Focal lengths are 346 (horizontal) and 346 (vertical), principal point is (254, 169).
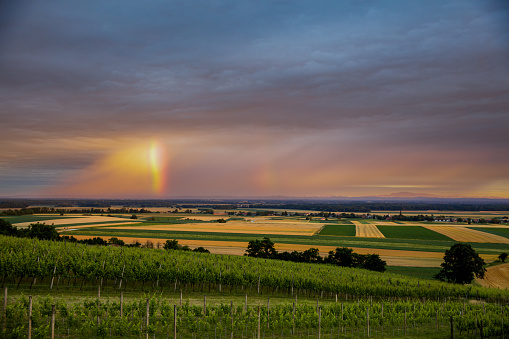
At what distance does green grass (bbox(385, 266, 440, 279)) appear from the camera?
53931mm

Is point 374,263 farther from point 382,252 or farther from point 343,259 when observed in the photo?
point 382,252

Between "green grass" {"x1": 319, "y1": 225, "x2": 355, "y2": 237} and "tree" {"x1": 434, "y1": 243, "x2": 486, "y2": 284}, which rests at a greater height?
"tree" {"x1": 434, "y1": 243, "x2": 486, "y2": 284}

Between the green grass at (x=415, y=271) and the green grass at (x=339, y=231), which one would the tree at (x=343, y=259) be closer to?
the green grass at (x=415, y=271)

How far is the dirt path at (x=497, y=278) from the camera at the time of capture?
4938 cm

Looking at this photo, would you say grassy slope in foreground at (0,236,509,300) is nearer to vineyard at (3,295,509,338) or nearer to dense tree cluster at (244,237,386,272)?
vineyard at (3,295,509,338)

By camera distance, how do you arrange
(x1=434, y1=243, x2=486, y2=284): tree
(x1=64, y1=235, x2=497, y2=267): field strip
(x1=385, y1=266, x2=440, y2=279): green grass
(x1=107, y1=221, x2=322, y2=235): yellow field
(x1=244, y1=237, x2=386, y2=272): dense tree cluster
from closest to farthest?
(x1=434, y1=243, x2=486, y2=284): tree → (x1=385, y1=266, x2=440, y2=279): green grass → (x1=244, y1=237, x2=386, y2=272): dense tree cluster → (x1=64, y1=235, x2=497, y2=267): field strip → (x1=107, y1=221, x2=322, y2=235): yellow field

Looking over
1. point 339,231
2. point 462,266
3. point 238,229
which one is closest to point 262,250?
point 462,266

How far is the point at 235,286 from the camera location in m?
38.0

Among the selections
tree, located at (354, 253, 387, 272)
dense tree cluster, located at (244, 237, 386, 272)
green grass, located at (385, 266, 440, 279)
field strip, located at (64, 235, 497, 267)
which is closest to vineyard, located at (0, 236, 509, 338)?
dense tree cluster, located at (244, 237, 386, 272)

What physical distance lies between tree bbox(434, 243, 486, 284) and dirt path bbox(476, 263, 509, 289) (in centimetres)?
202

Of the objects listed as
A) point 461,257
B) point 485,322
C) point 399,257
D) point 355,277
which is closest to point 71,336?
point 485,322

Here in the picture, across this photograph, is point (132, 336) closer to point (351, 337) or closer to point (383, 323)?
point (351, 337)

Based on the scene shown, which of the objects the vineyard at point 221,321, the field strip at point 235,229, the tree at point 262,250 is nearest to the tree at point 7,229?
the tree at point 262,250

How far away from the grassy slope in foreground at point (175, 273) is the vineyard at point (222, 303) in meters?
0.10
